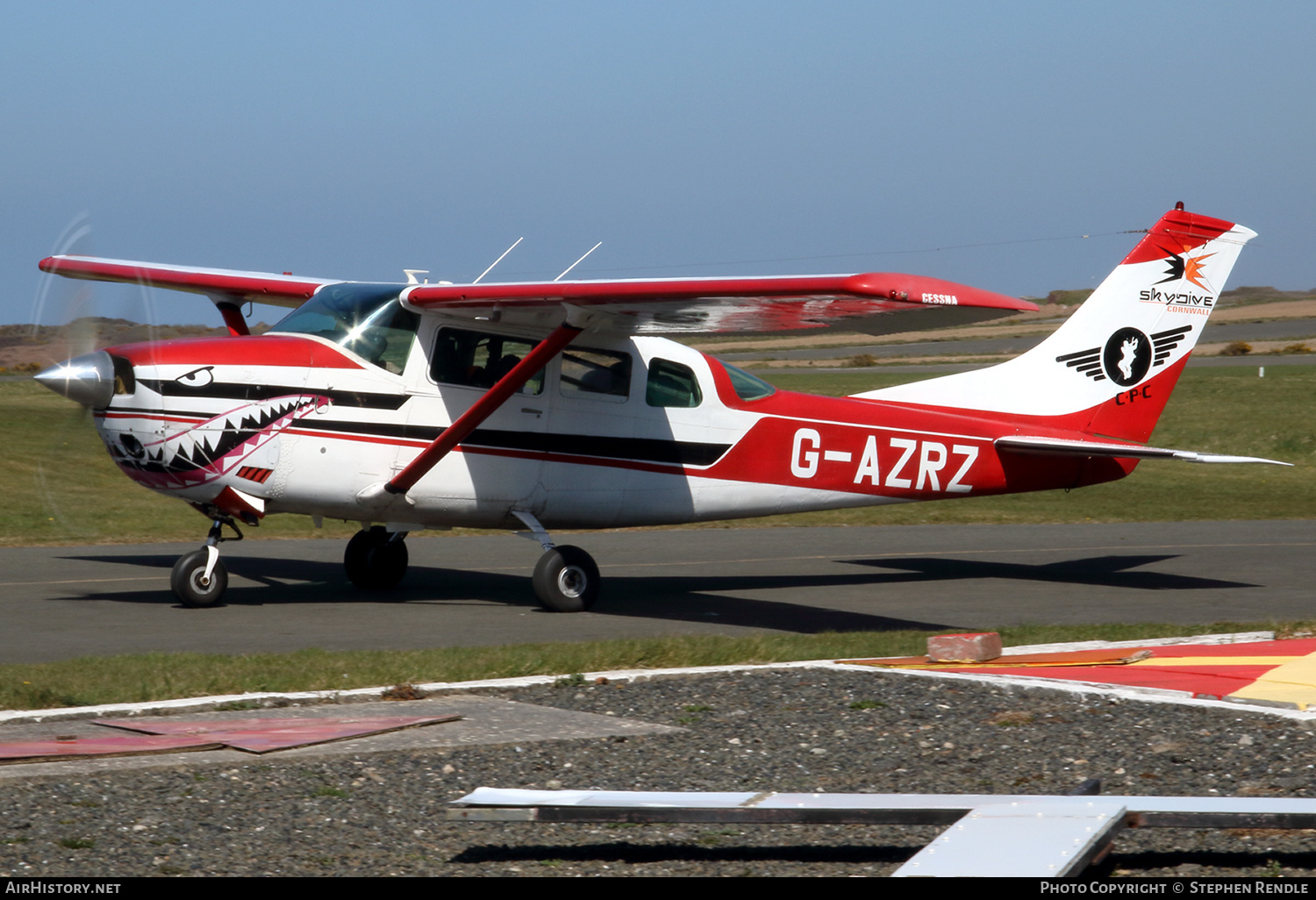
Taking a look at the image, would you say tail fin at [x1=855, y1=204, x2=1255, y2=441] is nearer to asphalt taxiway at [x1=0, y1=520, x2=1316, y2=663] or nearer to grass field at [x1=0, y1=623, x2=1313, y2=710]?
asphalt taxiway at [x1=0, y1=520, x2=1316, y2=663]

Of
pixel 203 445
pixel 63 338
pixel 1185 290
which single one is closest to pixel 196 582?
pixel 203 445

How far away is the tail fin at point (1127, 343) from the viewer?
47.8ft

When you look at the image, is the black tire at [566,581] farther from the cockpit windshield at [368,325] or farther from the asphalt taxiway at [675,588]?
the cockpit windshield at [368,325]

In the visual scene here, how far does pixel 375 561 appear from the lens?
12789mm

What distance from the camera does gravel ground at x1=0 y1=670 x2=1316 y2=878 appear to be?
4348 mm

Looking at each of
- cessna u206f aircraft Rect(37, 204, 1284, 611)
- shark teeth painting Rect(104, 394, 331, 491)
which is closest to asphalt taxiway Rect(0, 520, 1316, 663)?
cessna u206f aircraft Rect(37, 204, 1284, 611)

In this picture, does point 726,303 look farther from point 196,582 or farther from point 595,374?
point 196,582

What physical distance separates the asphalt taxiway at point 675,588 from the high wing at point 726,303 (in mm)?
2525

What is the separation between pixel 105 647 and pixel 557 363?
4.57m

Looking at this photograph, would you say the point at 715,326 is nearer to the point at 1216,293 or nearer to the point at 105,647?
the point at 105,647

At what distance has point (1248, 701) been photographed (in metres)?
6.85

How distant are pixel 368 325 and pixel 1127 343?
333 inches

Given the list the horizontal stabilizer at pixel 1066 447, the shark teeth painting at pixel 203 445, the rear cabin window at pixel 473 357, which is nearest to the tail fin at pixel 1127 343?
the horizontal stabilizer at pixel 1066 447

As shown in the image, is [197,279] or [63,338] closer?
[63,338]
